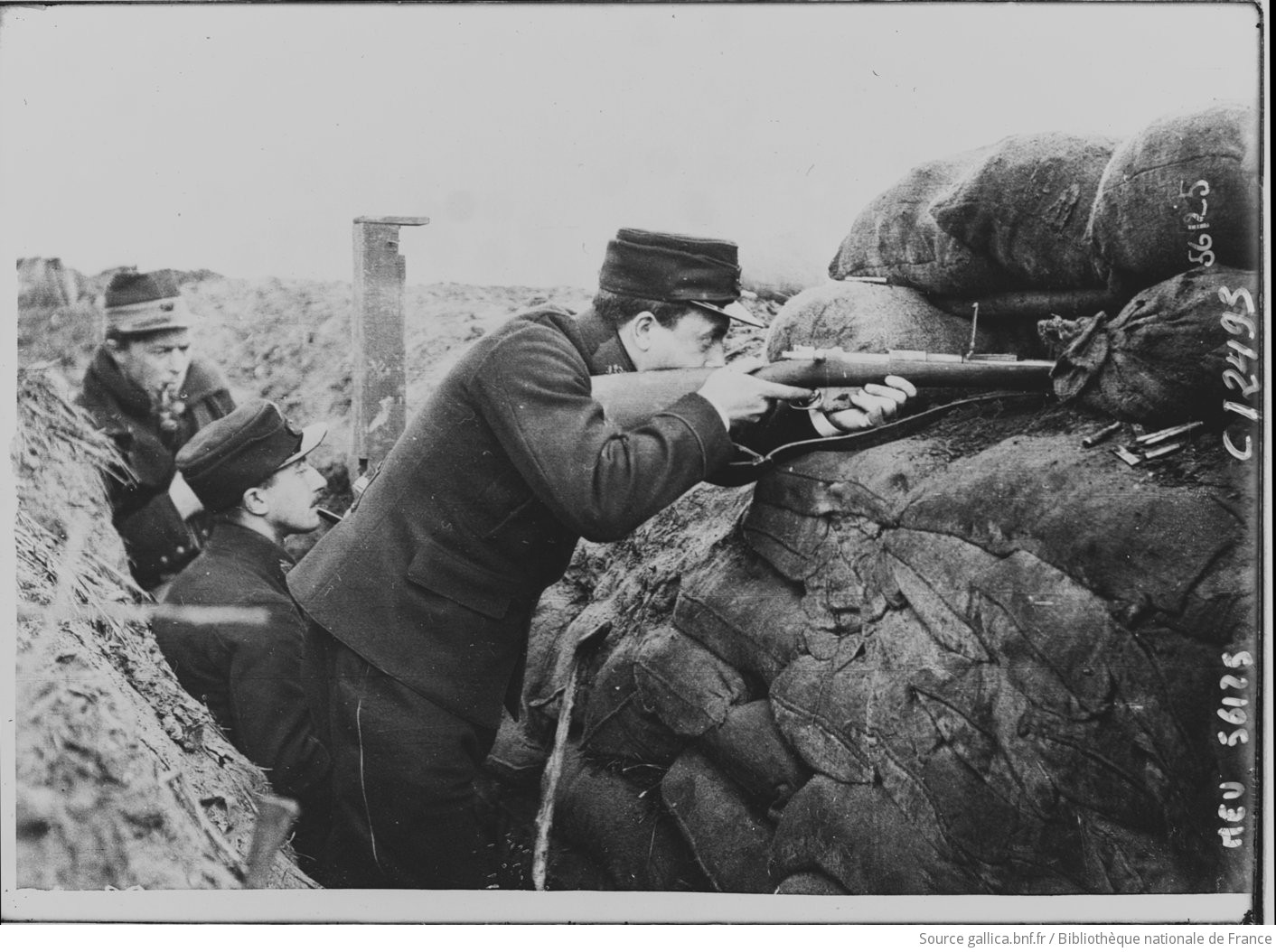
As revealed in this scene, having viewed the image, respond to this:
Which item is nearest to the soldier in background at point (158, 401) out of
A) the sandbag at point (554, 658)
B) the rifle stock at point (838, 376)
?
the sandbag at point (554, 658)

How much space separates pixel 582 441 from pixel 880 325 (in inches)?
42.0

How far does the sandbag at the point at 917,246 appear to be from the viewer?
3.84m

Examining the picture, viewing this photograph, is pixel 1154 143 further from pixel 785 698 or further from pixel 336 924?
pixel 336 924

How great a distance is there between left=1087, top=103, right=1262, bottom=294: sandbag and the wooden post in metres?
2.22

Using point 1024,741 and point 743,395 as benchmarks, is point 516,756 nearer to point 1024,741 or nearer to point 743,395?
point 743,395

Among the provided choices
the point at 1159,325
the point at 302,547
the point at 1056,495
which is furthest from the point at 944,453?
the point at 302,547

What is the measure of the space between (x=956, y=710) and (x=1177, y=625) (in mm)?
662

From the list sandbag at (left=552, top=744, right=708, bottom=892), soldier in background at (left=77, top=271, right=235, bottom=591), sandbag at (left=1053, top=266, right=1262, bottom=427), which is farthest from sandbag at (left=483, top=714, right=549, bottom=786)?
sandbag at (left=1053, top=266, right=1262, bottom=427)

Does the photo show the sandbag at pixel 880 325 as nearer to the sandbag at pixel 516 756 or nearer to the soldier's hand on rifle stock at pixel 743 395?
the soldier's hand on rifle stock at pixel 743 395

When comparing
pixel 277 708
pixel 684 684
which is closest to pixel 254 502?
pixel 277 708

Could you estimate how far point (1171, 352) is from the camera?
344 centimetres

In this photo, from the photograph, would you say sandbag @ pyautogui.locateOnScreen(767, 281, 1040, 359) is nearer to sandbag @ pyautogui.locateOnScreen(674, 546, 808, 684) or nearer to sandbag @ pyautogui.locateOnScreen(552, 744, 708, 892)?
sandbag @ pyautogui.locateOnScreen(674, 546, 808, 684)

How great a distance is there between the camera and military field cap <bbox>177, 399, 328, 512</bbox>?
13.3ft

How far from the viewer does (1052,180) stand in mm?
3672
